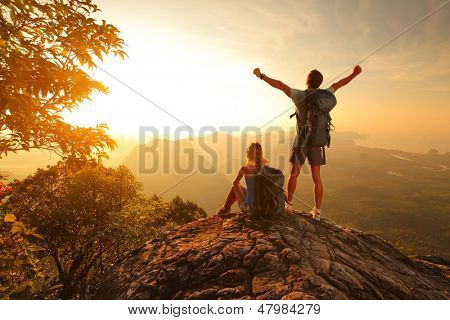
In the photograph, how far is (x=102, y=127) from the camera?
16.2 feet

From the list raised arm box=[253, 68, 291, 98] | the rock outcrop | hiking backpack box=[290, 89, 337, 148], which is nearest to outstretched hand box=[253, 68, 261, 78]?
raised arm box=[253, 68, 291, 98]

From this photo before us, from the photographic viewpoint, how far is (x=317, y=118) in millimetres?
7082

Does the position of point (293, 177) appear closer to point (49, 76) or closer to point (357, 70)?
point (357, 70)

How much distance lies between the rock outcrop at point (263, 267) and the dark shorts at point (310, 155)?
173 centimetres

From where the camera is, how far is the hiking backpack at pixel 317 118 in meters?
6.94

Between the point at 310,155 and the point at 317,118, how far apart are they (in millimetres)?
1009

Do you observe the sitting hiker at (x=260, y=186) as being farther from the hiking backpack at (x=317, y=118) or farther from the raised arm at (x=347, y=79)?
the raised arm at (x=347, y=79)

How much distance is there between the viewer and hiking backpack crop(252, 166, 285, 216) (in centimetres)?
718

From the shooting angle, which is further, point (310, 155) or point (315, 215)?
point (315, 215)

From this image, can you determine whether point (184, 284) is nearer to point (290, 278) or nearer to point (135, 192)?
point (290, 278)

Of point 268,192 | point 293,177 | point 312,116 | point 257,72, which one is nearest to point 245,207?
point 268,192

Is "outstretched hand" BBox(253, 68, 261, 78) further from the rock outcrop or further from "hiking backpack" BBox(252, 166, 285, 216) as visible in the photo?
the rock outcrop

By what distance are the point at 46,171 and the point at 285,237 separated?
12750 mm

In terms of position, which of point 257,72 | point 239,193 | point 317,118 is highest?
point 257,72
